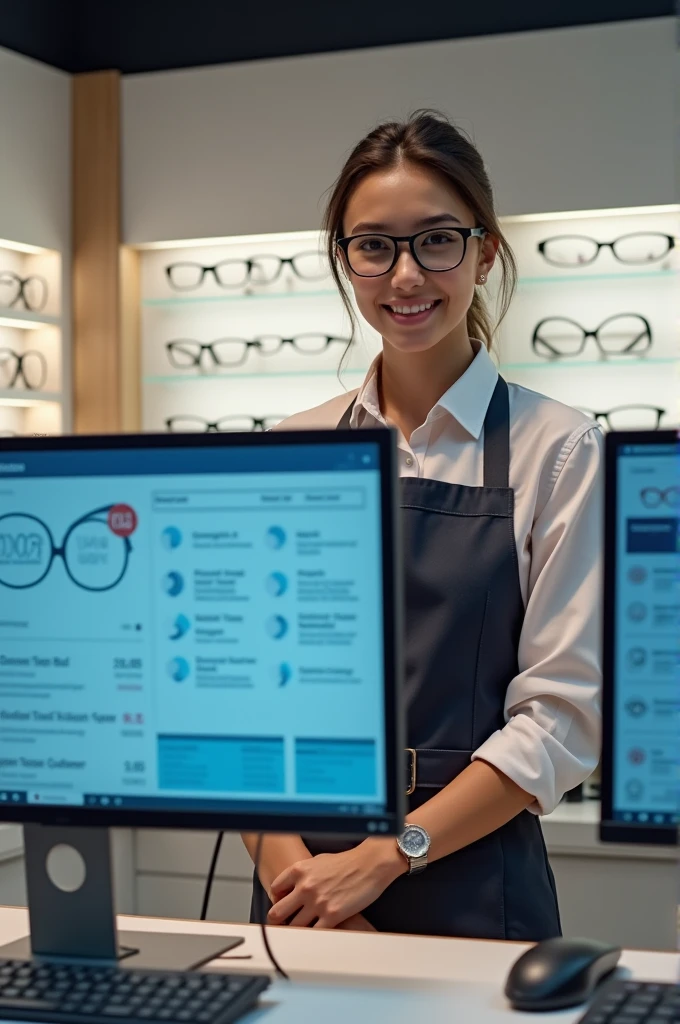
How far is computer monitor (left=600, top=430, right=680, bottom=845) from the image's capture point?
3.81ft

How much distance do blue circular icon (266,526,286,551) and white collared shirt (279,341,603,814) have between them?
50 centimetres

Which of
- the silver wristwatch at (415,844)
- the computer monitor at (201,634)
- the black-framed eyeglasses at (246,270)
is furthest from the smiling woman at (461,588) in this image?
the black-framed eyeglasses at (246,270)

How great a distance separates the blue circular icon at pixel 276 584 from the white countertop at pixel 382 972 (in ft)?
1.20

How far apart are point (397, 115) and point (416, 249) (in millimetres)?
2110

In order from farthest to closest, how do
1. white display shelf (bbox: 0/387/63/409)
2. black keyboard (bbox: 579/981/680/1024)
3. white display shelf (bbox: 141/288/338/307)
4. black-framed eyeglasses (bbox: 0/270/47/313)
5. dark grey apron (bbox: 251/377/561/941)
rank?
1. white display shelf (bbox: 141/288/338/307)
2. black-framed eyeglasses (bbox: 0/270/47/313)
3. white display shelf (bbox: 0/387/63/409)
4. dark grey apron (bbox: 251/377/561/941)
5. black keyboard (bbox: 579/981/680/1024)

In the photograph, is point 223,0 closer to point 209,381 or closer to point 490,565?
point 209,381

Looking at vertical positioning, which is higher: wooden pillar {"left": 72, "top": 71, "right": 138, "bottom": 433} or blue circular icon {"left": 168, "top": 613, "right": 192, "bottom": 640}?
wooden pillar {"left": 72, "top": 71, "right": 138, "bottom": 433}

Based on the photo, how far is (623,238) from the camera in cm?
371

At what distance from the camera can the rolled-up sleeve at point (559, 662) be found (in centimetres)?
157

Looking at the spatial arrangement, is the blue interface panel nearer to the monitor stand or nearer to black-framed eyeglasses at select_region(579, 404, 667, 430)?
the monitor stand

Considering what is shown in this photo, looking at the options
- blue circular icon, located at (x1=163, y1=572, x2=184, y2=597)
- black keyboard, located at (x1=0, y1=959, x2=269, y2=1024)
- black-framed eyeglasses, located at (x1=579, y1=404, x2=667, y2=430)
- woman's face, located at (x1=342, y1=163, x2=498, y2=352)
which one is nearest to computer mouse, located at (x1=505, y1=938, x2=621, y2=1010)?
black keyboard, located at (x1=0, y1=959, x2=269, y2=1024)

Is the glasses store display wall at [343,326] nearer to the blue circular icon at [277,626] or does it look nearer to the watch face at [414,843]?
the watch face at [414,843]

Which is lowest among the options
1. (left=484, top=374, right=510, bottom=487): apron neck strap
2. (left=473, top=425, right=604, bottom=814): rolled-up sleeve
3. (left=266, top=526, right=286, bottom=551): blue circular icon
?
(left=473, top=425, right=604, bottom=814): rolled-up sleeve

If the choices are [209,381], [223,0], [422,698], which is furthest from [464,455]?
[223,0]
